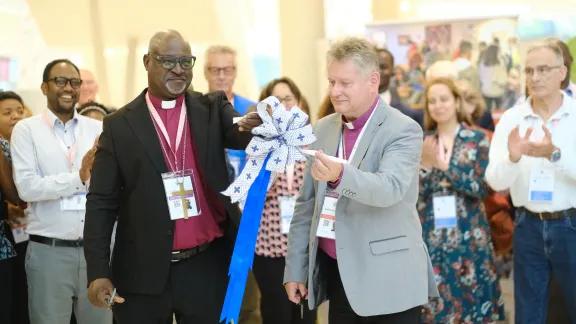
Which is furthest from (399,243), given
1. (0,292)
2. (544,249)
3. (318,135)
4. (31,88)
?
(31,88)

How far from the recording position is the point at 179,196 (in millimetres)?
2742

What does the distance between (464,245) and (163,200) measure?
2.43m

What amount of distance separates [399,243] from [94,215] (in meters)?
1.28

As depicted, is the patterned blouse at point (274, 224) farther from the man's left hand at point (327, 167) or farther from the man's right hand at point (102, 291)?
the man's left hand at point (327, 167)

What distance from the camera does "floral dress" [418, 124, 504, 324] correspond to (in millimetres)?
4426

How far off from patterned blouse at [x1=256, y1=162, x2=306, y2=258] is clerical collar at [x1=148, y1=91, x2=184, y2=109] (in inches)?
58.8

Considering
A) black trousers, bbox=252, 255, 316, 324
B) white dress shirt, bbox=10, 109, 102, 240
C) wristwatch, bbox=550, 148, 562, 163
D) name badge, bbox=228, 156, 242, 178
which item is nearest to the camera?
white dress shirt, bbox=10, 109, 102, 240

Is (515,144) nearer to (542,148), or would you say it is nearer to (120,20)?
(542,148)

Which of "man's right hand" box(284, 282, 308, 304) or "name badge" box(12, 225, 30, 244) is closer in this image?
"man's right hand" box(284, 282, 308, 304)

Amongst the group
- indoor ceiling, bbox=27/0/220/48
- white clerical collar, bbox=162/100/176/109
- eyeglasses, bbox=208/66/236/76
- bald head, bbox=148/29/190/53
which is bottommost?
white clerical collar, bbox=162/100/176/109

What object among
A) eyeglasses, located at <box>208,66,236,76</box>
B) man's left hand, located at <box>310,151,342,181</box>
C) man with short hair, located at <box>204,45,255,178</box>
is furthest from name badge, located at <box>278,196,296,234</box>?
man's left hand, located at <box>310,151,342,181</box>

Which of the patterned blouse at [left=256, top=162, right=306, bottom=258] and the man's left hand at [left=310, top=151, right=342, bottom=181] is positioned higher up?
the man's left hand at [left=310, top=151, right=342, bottom=181]

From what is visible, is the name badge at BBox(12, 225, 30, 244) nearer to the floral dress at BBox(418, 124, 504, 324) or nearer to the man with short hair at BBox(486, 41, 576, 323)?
the floral dress at BBox(418, 124, 504, 324)

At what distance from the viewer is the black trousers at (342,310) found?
2.65 meters
